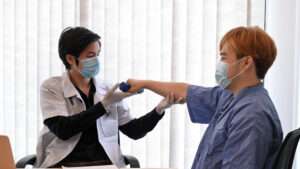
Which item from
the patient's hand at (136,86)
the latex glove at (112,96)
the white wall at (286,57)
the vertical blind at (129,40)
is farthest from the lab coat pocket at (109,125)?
the white wall at (286,57)

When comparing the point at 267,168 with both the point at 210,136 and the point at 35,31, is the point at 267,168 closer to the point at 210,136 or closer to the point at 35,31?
the point at 210,136

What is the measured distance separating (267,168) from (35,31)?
1.81 metres

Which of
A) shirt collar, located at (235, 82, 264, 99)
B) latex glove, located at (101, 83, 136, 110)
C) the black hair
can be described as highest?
the black hair

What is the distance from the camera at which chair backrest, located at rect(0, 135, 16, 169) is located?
4.42ft

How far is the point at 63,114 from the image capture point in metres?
1.94

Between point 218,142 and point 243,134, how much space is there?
0.14m

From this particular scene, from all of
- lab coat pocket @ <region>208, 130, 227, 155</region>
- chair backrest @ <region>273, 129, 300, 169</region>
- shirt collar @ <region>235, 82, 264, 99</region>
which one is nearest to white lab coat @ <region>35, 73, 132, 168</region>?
lab coat pocket @ <region>208, 130, 227, 155</region>

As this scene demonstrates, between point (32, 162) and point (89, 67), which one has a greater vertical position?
point (89, 67)

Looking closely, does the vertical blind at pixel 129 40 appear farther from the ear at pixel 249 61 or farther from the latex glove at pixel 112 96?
the ear at pixel 249 61

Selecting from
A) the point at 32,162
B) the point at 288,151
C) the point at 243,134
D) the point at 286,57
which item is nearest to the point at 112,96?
the point at 32,162

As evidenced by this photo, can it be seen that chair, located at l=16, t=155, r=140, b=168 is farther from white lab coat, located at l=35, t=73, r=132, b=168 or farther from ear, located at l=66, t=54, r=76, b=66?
ear, located at l=66, t=54, r=76, b=66

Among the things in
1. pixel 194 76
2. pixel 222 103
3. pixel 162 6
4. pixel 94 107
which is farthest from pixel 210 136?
pixel 162 6

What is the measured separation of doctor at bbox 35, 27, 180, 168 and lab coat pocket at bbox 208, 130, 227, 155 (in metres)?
0.42

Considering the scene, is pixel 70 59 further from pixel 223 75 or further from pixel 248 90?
pixel 248 90
